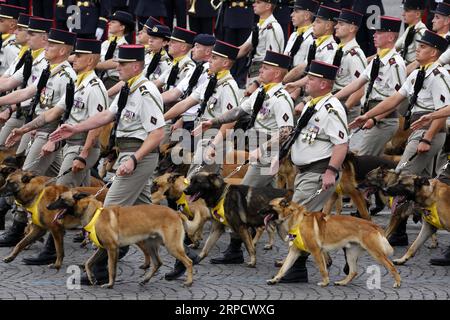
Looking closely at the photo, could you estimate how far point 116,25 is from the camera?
711 inches

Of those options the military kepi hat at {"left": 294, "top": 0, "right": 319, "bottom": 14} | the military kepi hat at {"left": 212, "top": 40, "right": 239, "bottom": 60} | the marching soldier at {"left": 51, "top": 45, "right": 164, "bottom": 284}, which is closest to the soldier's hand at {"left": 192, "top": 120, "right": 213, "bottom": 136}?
the military kepi hat at {"left": 212, "top": 40, "right": 239, "bottom": 60}

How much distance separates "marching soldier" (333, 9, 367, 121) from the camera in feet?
52.9

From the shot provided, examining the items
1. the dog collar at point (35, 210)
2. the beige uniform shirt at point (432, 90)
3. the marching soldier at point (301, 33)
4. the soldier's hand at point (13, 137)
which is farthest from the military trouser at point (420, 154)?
the soldier's hand at point (13, 137)

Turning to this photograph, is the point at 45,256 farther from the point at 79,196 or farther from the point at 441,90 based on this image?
the point at 441,90

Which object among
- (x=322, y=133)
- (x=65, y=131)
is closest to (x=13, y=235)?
(x=65, y=131)

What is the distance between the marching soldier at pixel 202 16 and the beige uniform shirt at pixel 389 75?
6.08 metres

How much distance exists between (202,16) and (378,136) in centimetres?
652

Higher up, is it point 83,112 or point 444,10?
point 444,10

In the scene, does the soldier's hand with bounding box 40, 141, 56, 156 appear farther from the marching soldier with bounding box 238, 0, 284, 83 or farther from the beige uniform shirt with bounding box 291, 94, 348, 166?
the marching soldier with bounding box 238, 0, 284, 83

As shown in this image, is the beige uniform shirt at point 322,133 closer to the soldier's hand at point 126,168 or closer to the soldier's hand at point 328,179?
the soldier's hand at point 328,179

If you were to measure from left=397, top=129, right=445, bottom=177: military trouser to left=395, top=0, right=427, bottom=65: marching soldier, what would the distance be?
270cm

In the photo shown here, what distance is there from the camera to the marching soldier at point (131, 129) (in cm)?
1280

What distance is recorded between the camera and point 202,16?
21062mm
